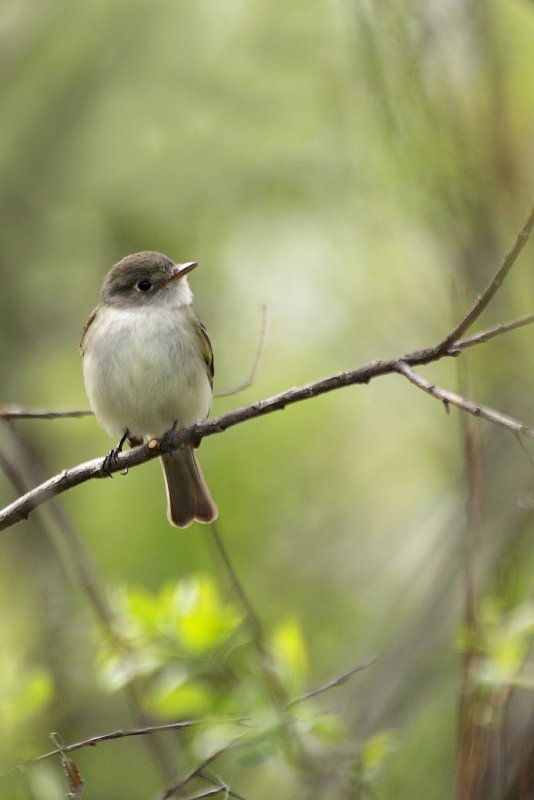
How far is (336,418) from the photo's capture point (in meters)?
7.62

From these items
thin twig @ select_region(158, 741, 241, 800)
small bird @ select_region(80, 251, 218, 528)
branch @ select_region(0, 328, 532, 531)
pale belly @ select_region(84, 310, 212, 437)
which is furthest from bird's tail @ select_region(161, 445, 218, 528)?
thin twig @ select_region(158, 741, 241, 800)

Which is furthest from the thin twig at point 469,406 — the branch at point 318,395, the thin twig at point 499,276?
the thin twig at point 499,276

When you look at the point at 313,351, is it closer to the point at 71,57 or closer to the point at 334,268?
the point at 334,268

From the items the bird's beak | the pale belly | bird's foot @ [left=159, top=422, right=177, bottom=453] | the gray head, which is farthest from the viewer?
the gray head

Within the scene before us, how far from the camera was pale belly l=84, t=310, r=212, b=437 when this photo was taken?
4402mm

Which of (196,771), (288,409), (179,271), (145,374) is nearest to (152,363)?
(145,374)

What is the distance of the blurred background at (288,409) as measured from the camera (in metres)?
3.50

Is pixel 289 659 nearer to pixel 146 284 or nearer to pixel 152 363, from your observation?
pixel 152 363

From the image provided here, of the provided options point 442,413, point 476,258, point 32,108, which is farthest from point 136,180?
point 476,258

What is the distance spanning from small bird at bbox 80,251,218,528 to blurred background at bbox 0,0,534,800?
1.21 feet

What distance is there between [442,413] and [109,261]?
271cm

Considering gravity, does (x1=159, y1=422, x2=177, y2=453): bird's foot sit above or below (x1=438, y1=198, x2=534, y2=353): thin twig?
above

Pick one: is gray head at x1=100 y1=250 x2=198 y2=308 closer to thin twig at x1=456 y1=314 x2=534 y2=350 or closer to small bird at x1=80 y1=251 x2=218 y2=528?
small bird at x1=80 y1=251 x2=218 y2=528

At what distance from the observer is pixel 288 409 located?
23.3 feet
